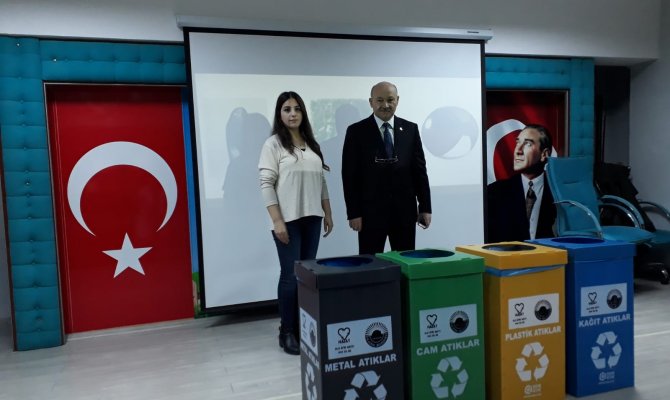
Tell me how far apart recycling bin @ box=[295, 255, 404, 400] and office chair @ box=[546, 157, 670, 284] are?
8.19 ft

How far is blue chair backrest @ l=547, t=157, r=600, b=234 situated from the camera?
383cm

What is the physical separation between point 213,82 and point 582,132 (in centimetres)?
308

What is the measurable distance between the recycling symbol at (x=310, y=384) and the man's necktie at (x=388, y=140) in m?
1.47

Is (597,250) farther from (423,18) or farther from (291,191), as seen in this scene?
(423,18)

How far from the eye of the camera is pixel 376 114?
9.95 ft

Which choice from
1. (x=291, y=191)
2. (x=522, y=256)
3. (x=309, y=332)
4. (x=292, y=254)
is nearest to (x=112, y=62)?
(x=291, y=191)

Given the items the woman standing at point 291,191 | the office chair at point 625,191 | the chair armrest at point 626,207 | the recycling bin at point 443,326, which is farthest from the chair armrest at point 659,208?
the recycling bin at point 443,326

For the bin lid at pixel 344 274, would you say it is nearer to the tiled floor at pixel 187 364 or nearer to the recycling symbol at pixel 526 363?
the recycling symbol at pixel 526 363

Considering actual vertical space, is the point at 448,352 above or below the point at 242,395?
above

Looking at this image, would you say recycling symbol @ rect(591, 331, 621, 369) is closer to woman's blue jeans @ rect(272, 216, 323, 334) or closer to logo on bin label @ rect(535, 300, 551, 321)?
logo on bin label @ rect(535, 300, 551, 321)

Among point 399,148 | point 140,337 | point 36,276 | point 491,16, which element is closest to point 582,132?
point 491,16

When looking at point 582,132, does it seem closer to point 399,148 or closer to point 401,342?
point 399,148

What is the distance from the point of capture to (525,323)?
193 cm

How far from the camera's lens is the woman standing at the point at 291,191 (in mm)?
2574
